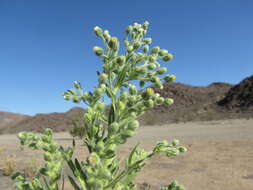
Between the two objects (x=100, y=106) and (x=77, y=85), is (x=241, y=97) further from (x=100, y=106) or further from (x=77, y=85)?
(x=100, y=106)

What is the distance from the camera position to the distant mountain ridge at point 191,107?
31.6 m

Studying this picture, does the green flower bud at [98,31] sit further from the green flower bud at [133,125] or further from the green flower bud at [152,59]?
the green flower bud at [133,125]

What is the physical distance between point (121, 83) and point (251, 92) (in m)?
35.3

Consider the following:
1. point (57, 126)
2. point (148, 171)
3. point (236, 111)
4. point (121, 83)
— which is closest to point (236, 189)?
point (148, 171)

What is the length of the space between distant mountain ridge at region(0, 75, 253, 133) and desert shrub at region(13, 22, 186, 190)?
91.8ft

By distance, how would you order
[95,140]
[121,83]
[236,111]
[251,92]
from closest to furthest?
[95,140]
[121,83]
[236,111]
[251,92]

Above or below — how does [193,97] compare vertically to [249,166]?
above

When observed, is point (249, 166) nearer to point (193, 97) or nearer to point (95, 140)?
point (95, 140)

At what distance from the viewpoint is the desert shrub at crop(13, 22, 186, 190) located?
150 cm

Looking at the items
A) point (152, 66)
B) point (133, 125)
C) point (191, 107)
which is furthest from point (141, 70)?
point (191, 107)

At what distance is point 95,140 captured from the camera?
5.54ft

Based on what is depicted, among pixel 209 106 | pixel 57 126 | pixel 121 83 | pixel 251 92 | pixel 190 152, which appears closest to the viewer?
pixel 121 83

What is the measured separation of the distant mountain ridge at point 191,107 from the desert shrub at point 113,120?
28.0 m

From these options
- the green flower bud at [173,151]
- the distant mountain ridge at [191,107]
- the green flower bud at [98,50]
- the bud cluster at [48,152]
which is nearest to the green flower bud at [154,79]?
the green flower bud at [98,50]
